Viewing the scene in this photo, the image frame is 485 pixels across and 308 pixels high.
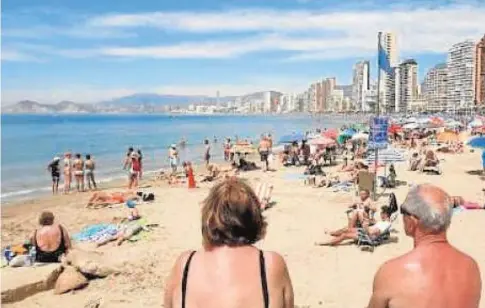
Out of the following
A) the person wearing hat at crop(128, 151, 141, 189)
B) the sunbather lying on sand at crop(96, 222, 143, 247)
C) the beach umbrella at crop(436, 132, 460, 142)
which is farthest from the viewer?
the beach umbrella at crop(436, 132, 460, 142)

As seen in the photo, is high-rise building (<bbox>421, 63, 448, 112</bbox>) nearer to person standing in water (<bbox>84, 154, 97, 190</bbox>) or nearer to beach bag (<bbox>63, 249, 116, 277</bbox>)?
person standing in water (<bbox>84, 154, 97, 190</bbox>)

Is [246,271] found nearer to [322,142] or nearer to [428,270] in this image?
[428,270]

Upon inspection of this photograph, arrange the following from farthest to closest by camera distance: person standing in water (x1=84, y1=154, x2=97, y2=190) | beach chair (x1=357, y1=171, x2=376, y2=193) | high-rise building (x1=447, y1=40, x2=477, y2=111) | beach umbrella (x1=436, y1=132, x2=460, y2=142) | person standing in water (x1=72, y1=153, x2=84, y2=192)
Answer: high-rise building (x1=447, y1=40, x2=477, y2=111)
beach umbrella (x1=436, y1=132, x2=460, y2=142)
person standing in water (x1=84, y1=154, x2=97, y2=190)
person standing in water (x1=72, y1=153, x2=84, y2=192)
beach chair (x1=357, y1=171, x2=376, y2=193)

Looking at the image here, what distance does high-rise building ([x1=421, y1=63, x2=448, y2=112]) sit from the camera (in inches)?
6599

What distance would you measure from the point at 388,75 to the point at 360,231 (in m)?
8.22

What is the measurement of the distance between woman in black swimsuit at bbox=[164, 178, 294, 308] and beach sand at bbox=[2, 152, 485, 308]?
4.28 meters

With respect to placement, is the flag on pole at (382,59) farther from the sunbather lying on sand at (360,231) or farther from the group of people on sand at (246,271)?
the group of people on sand at (246,271)

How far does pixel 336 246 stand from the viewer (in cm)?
928

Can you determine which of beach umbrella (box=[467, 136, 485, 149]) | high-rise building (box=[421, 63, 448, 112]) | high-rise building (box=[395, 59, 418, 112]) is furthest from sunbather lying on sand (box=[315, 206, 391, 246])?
high-rise building (box=[395, 59, 418, 112])

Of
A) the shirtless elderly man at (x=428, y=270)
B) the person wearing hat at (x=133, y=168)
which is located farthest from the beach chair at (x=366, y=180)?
the shirtless elderly man at (x=428, y=270)

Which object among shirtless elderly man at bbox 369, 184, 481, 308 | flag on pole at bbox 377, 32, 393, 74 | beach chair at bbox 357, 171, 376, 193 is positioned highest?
flag on pole at bbox 377, 32, 393, 74

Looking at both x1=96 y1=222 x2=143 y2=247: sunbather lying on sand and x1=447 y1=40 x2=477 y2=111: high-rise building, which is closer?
x1=96 y1=222 x2=143 y2=247: sunbather lying on sand

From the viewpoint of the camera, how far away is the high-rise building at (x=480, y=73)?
139 meters

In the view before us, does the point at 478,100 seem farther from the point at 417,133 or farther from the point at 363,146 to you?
the point at 363,146
